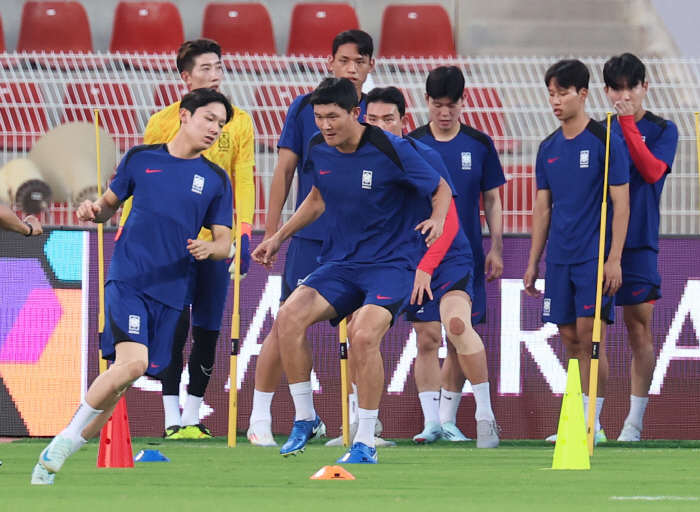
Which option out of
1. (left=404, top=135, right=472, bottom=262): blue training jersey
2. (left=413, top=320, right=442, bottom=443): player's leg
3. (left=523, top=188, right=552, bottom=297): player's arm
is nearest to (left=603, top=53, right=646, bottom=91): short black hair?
(left=523, top=188, right=552, bottom=297): player's arm

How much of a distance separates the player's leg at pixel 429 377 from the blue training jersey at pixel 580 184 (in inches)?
33.5

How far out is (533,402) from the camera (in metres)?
7.63

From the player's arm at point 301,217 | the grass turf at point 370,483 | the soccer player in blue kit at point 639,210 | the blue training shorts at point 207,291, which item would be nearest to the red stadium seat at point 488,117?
the soccer player in blue kit at point 639,210

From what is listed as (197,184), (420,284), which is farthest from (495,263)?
(197,184)

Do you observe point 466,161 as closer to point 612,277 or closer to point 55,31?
point 612,277

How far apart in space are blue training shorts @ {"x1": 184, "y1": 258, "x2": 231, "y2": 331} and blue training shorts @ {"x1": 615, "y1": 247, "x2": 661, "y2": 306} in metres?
2.29

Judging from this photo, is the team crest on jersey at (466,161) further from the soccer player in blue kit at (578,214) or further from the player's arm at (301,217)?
the player's arm at (301,217)

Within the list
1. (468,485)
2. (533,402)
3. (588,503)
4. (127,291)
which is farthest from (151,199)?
(533,402)

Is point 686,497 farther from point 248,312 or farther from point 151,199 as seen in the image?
point 248,312

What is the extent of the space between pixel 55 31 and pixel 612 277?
822 cm

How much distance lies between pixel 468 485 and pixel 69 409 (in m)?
3.90

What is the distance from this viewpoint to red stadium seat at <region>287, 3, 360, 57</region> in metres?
13.2

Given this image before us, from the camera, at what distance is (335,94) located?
5.29 m

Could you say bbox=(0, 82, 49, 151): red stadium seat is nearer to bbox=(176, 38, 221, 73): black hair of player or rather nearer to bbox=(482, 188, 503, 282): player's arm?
bbox=(176, 38, 221, 73): black hair of player
